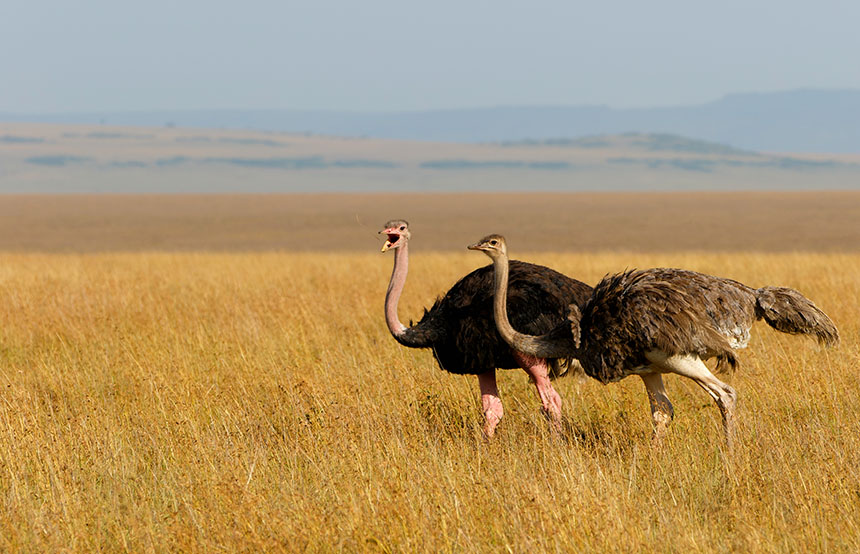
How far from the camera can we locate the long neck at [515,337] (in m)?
5.72

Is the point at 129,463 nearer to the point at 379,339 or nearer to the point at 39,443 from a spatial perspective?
the point at 39,443

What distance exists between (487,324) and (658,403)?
3.42 ft

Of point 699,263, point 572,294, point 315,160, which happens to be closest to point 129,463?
point 572,294

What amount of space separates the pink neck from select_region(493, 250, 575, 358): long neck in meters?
0.82

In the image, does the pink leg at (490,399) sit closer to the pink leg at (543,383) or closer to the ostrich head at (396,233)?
the pink leg at (543,383)

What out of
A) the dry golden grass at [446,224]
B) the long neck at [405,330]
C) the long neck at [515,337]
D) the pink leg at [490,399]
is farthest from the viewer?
the dry golden grass at [446,224]

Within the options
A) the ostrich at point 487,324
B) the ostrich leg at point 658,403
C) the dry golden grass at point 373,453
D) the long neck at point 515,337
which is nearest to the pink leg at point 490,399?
the ostrich at point 487,324

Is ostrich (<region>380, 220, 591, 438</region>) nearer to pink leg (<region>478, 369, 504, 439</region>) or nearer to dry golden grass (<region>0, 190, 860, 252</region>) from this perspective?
pink leg (<region>478, 369, 504, 439</region>)

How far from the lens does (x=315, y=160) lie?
167250mm

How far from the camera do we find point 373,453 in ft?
18.5

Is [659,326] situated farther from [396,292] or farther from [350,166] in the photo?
[350,166]

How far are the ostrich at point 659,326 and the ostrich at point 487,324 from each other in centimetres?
34

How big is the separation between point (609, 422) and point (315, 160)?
163 m

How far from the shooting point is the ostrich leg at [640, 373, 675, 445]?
6.03 meters
